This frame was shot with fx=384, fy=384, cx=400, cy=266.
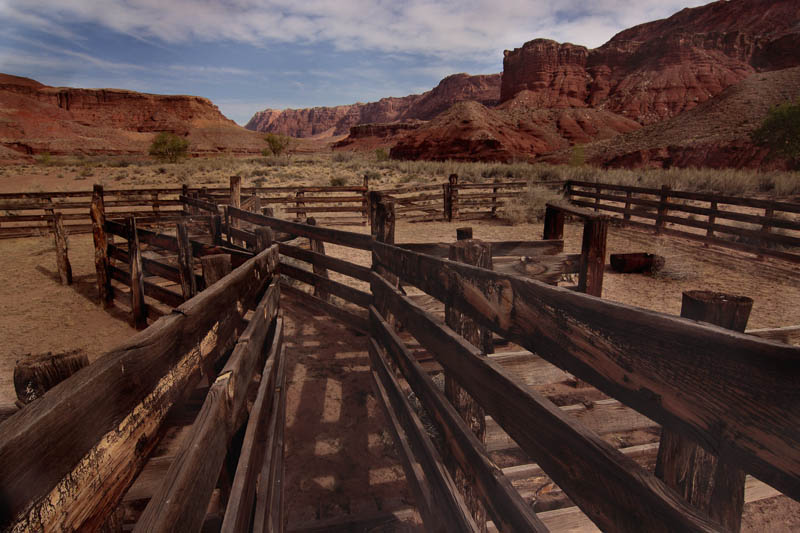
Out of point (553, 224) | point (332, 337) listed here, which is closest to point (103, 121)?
point (332, 337)

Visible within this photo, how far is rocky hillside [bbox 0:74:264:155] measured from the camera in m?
63.0

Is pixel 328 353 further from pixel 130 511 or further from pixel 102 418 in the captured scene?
pixel 102 418

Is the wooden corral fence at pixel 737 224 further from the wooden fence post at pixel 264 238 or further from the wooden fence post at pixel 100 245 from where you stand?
the wooden fence post at pixel 100 245

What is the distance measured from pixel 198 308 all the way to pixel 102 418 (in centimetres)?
73

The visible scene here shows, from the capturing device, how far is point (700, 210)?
9.35 m

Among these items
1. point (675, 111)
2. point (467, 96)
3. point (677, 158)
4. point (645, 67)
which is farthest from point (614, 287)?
point (467, 96)

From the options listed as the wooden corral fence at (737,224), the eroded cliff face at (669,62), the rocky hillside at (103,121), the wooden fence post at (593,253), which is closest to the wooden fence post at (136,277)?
the wooden fence post at (593,253)

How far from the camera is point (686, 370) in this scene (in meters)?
0.80

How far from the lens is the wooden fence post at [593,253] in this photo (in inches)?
118

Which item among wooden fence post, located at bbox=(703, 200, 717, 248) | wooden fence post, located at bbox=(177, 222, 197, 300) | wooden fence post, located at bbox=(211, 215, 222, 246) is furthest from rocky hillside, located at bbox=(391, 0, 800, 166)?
wooden fence post, located at bbox=(177, 222, 197, 300)

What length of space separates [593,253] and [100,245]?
22.5 ft

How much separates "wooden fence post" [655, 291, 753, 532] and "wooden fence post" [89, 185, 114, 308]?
721cm

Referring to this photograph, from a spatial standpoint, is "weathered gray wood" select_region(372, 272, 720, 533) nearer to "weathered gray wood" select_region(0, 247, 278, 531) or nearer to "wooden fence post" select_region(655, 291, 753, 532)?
"wooden fence post" select_region(655, 291, 753, 532)

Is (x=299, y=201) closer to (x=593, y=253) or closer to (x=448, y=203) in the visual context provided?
(x=448, y=203)
